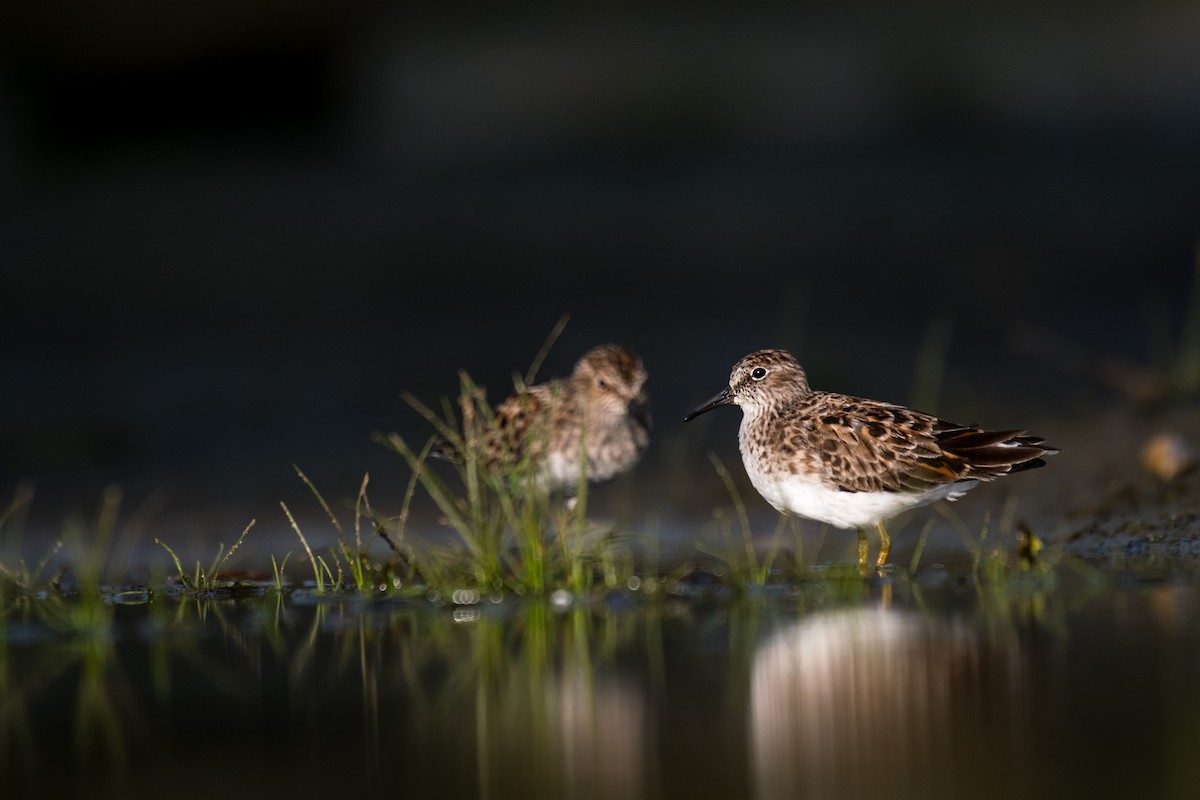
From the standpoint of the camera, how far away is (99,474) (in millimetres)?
12164

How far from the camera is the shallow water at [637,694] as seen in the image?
4.75 metres

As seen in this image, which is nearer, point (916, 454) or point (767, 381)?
point (916, 454)

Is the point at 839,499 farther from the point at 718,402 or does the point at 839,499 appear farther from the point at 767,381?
the point at 718,402

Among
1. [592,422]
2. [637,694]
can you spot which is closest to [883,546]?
[592,422]

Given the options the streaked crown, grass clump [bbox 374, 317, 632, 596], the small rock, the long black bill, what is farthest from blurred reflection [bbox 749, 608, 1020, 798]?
the small rock

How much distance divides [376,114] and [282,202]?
2103mm

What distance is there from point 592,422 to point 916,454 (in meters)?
2.54

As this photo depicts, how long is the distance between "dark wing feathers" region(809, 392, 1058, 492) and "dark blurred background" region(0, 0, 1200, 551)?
255 cm

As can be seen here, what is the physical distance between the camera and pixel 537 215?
17516 mm

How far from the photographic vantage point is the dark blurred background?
44.0 ft

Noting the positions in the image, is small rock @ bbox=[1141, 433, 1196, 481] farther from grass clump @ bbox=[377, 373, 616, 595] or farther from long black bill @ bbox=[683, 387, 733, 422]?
grass clump @ bbox=[377, 373, 616, 595]

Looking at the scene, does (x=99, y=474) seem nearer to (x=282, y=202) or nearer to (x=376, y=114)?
(x=282, y=202)

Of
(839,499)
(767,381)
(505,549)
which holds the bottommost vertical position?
(505,549)

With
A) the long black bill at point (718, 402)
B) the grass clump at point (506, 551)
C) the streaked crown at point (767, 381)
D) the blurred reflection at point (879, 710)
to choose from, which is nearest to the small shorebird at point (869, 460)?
the streaked crown at point (767, 381)
